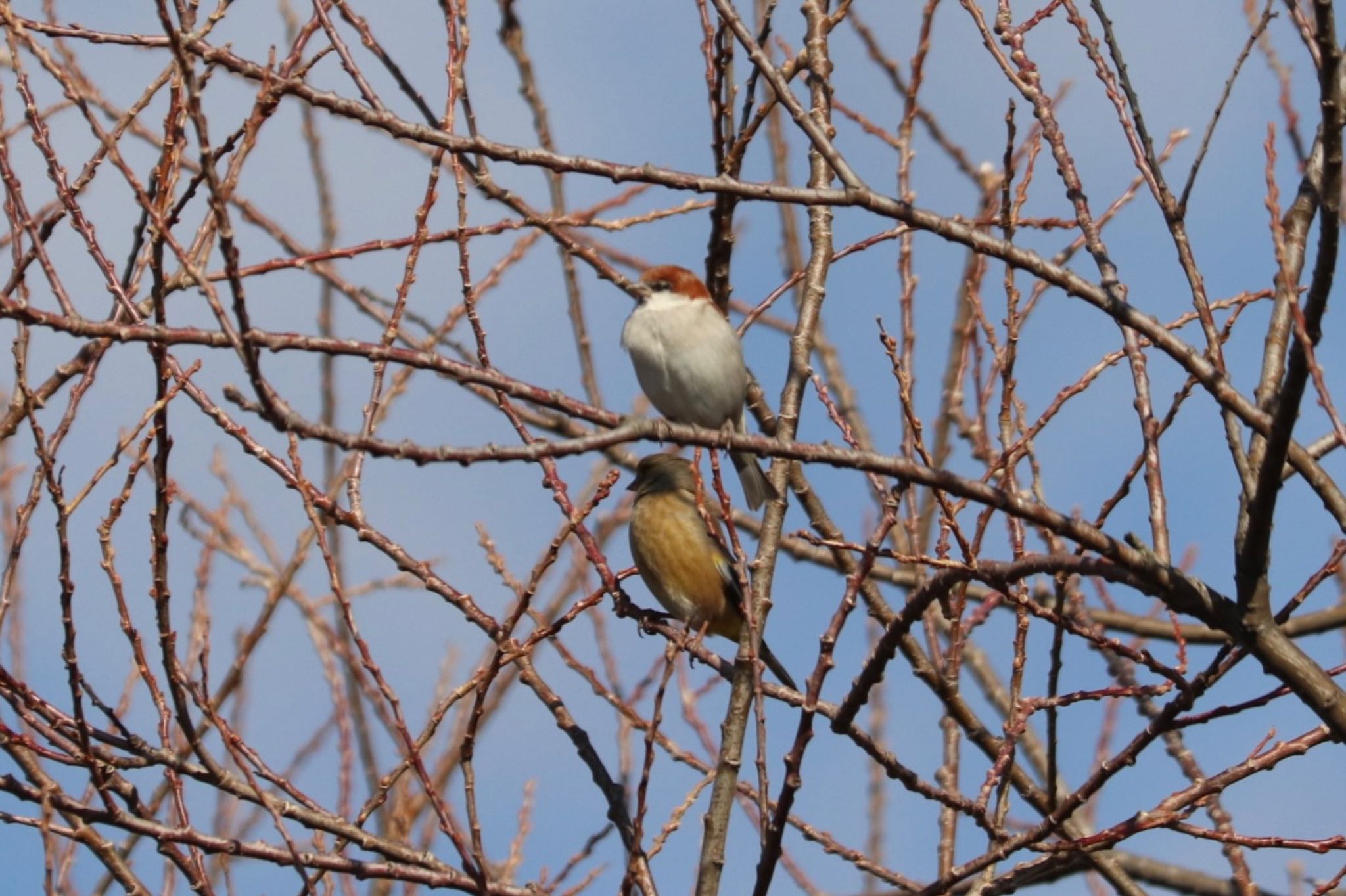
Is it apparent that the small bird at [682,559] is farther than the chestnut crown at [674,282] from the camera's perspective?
Yes

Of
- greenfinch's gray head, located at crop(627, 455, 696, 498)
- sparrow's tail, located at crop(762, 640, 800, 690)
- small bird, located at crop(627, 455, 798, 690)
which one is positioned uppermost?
greenfinch's gray head, located at crop(627, 455, 696, 498)

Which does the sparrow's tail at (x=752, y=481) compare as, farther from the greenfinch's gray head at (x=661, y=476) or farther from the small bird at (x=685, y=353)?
the greenfinch's gray head at (x=661, y=476)

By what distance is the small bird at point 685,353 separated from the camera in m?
5.27

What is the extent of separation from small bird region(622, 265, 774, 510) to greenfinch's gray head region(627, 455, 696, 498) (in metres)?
0.61

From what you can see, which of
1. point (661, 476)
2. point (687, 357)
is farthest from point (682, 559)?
point (687, 357)

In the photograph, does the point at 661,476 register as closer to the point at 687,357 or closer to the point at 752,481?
the point at 752,481

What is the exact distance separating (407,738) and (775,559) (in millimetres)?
1217

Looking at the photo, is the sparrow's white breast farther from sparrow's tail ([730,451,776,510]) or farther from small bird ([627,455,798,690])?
small bird ([627,455,798,690])

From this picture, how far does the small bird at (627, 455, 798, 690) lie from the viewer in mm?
5895

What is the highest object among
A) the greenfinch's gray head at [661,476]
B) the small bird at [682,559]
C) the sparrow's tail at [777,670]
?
the greenfinch's gray head at [661,476]

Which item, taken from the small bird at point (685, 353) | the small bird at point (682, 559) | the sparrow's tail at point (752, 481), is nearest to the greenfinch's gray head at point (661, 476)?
the small bird at point (682, 559)

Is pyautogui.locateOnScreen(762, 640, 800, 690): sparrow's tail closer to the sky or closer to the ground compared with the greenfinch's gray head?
closer to the ground

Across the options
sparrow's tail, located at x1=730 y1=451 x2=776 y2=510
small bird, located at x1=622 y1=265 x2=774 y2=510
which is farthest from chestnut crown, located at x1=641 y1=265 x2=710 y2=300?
sparrow's tail, located at x1=730 y1=451 x2=776 y2=510

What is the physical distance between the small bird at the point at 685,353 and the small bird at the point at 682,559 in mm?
521
